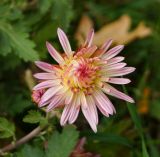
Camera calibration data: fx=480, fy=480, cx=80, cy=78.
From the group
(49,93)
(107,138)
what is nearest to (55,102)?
(49,93)

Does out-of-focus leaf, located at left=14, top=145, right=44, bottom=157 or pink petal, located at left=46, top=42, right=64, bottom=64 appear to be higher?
pink petal, located at left=46, top=42, right=64, bottom=64

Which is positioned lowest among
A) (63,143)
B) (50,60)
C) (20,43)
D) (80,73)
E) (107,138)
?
(107,138)

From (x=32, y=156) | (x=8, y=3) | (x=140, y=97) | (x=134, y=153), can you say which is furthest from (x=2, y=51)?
(x=140, y=97)

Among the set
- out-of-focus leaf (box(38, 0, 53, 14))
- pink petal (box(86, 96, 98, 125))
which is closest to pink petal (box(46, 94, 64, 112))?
pink petal (box(86, 96, 98, 125))

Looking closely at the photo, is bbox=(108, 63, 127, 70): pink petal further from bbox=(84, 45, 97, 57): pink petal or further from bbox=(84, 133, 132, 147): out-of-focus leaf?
bbox=(84, 133, 132, 147): out-of-focus leaf

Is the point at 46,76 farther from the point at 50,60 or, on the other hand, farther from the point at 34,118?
the point at 50,60

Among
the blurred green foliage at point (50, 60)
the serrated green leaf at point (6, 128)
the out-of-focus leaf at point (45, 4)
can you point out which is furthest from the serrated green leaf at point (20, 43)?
the serrated green leaf at point (6, 128)

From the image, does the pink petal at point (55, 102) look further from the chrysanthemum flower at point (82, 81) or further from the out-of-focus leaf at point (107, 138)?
the out-of-focus leaf at point (107, 138)

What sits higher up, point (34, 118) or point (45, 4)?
point (45, 4)
